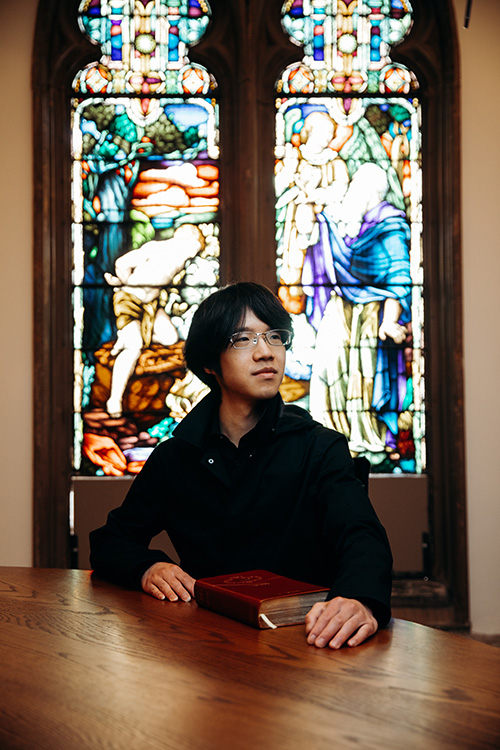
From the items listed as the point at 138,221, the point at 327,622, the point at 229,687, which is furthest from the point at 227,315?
the point at 138,221

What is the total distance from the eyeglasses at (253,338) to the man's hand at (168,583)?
548 millimetres

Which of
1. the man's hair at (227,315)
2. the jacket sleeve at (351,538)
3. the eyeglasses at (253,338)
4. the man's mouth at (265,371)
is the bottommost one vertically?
the jacket sleeve at (351,538)

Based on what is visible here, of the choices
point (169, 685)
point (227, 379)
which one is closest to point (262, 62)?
point (227, 379)

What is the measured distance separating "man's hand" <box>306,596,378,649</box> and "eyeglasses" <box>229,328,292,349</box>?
75 centimetres

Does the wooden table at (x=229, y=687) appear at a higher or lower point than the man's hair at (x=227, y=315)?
lower

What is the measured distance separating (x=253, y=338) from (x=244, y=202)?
227cm

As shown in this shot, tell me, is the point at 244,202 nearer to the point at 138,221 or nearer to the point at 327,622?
the point at 138,221

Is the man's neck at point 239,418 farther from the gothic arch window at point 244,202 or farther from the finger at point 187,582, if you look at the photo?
the gothic arch window at point 244,202

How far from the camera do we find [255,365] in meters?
1.77

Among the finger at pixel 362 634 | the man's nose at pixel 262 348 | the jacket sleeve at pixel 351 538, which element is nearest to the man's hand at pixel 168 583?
the jacket sleeve at pixel 351 538

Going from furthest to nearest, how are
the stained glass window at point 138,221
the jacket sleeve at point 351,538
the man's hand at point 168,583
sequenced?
the stained glass window at point 138,221
the man's hand at point 168,583
the jacket sleeve at point 351,538

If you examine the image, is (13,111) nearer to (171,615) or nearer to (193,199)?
→ (193,199)

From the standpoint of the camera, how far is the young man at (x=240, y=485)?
1.59 m

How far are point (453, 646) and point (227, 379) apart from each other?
91 cm
